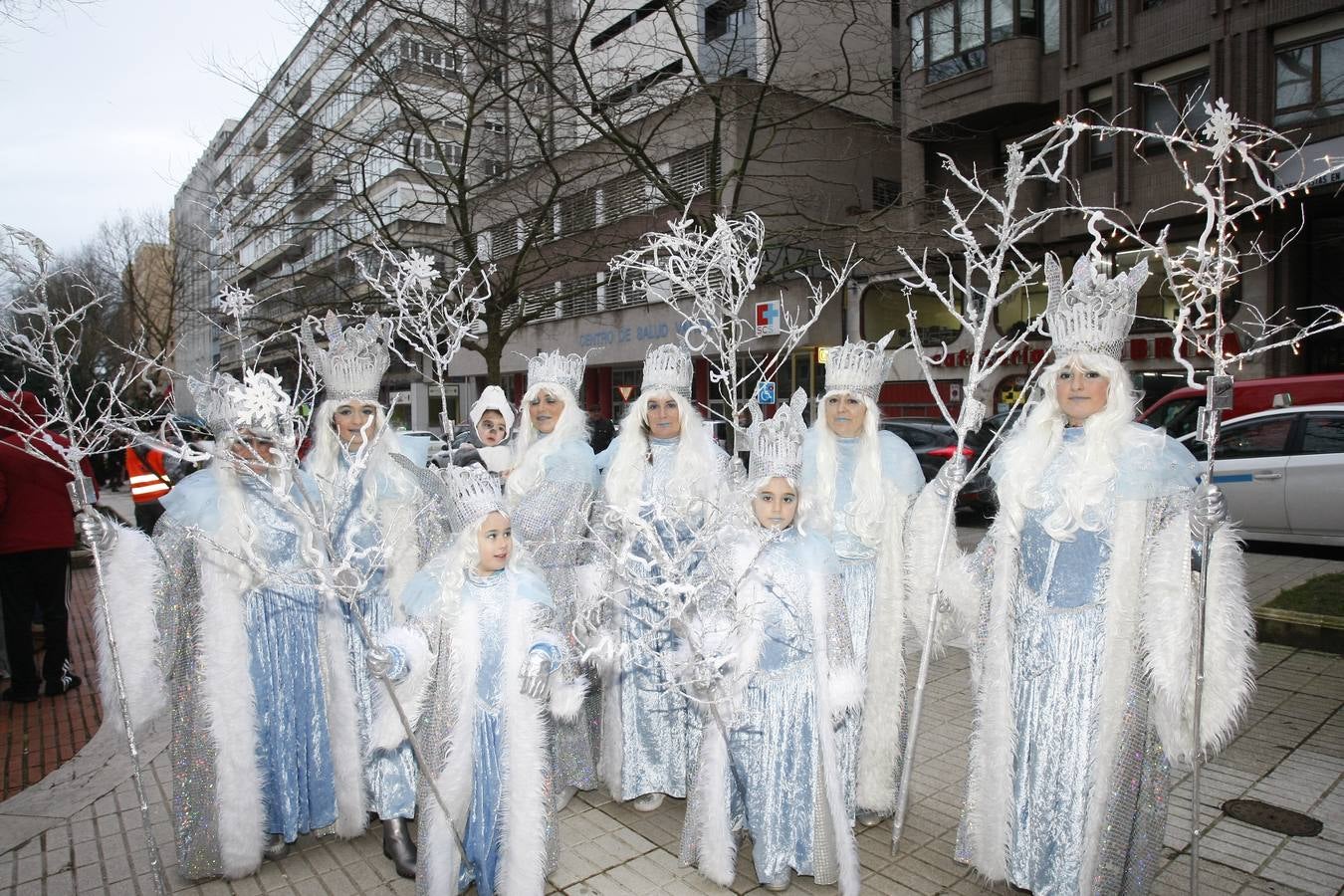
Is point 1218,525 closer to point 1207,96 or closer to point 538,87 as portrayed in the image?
point 538,87

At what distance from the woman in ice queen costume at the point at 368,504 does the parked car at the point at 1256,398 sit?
869 cm

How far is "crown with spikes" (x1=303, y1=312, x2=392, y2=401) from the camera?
388 cm

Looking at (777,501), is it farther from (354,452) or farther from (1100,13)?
(1100,13)

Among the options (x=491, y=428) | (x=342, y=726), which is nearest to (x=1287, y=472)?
(x=491, y=428)

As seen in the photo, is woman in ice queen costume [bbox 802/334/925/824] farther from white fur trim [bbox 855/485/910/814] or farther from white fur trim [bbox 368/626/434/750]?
white fur trim [bbox 368/626/434/750]

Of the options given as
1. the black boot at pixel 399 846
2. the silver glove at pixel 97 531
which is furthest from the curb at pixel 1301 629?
the silver glove at pixel 97 531

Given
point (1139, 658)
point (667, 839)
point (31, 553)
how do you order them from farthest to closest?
point (31, 553) → point (667, 839) → point (1139, 658)

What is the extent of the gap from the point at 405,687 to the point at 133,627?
3.92 ft

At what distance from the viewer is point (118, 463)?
63.4 feet

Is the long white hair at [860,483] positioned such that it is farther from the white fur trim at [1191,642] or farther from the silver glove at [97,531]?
the silver glove at [97,531]

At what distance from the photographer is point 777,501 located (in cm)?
339

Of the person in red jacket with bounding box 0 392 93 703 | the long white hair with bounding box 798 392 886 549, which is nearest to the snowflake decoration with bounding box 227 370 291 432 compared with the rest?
the long white hair with bounding box 798 392 886 549

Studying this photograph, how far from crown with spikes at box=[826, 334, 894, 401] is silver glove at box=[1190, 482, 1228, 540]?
1.50m

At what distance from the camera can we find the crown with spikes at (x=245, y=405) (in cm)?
264
